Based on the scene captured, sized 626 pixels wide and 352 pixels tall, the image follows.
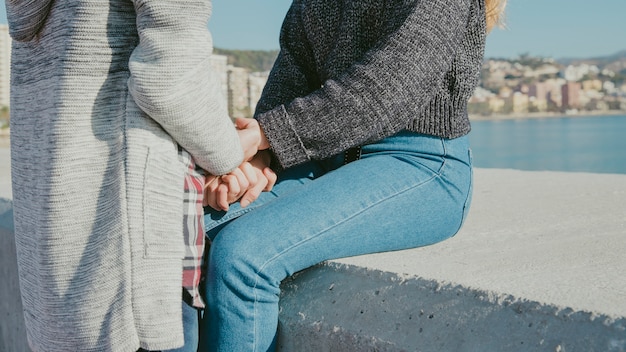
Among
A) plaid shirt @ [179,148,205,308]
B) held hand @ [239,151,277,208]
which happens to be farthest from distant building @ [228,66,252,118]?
plaid shirt @ [179,148,205,308]

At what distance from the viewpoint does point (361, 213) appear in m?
1.65

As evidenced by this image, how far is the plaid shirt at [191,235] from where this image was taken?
1427 mm

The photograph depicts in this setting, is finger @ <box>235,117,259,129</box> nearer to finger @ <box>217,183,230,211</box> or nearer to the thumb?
the thumb

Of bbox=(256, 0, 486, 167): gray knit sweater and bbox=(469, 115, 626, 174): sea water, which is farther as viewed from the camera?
bbox=(469, 115, 626, 174): sea water

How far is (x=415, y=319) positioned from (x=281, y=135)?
0.54 m

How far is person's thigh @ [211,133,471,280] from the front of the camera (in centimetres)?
153

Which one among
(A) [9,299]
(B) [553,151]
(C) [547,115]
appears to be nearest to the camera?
(A) [9,299]

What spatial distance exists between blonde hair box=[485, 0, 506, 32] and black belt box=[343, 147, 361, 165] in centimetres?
55

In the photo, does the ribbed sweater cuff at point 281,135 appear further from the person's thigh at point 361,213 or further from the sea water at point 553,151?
the sea water at point 553,151

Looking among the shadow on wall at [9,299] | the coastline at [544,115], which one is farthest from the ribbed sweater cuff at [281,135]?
the coastline at [544,115]

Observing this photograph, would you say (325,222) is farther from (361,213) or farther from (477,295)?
(477,295)

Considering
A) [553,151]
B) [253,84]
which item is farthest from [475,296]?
[253,84]

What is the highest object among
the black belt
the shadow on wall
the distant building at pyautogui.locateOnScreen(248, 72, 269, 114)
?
the black belt

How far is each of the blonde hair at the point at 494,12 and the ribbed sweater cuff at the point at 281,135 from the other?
716 millimetres
